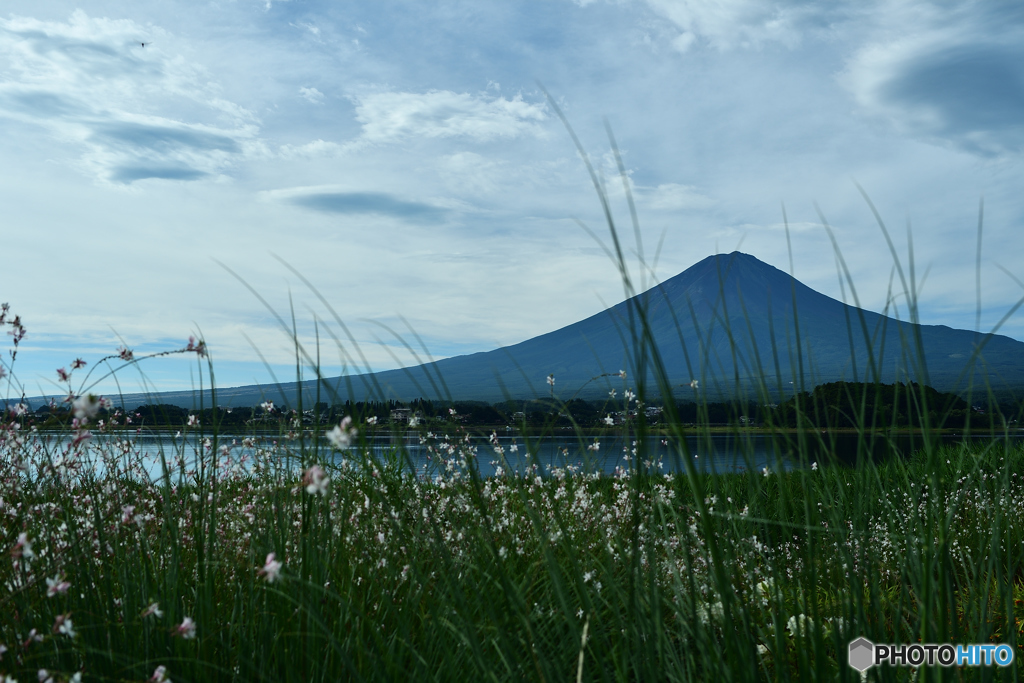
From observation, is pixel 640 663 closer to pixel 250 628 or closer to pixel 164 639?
pixel 250 628

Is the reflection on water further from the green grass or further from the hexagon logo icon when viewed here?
the hexagon logo icon

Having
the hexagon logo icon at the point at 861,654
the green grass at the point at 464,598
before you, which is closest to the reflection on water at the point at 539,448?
the green grass at the point at 464,598

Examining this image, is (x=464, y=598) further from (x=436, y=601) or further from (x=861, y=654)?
(x=861, y=654)

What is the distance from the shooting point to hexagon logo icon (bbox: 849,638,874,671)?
1985 millimetres

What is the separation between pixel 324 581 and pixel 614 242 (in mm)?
1697

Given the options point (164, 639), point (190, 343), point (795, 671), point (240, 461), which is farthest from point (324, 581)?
point (795, 671)

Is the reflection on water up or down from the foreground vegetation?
up

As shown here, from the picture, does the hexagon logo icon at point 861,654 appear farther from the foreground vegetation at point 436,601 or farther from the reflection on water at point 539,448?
the reflection on water at point 539,448

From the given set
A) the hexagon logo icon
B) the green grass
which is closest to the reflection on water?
the green grass

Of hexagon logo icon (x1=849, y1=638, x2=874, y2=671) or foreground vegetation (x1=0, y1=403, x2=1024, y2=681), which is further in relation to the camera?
hexagon logo icon (x1=849, y1=638, x2=874, y2=671)

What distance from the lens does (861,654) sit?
201 centimetres

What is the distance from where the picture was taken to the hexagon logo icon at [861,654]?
1.98 m

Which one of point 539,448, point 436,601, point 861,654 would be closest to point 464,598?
point 436,601

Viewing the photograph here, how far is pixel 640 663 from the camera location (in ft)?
7.13
